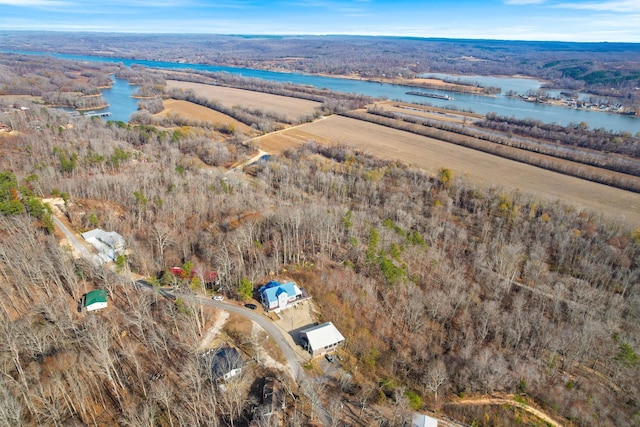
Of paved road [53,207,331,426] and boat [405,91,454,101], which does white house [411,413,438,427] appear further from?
boat [405,91,454,101]

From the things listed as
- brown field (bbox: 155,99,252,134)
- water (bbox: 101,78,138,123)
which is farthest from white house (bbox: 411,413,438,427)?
water (bbox: 101,78,138,123)

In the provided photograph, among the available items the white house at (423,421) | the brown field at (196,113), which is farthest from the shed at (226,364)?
the brown field at (196,113)

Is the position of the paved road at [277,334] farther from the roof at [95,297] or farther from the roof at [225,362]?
the roof at [95,297]

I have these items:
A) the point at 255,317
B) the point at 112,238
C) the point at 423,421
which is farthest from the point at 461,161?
the point at 112,238

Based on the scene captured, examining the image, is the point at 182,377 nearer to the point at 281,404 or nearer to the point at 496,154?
the point at 281,404

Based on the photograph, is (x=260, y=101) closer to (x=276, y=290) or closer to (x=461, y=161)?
(x=461, y=161)

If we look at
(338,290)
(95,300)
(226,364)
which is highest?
(95,300)

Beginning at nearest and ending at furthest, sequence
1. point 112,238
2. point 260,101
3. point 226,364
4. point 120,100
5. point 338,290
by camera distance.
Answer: point 226,364
point 338,290
point 112,238
point 260,101
point 120,100
